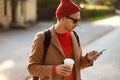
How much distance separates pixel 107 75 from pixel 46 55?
6.53 m

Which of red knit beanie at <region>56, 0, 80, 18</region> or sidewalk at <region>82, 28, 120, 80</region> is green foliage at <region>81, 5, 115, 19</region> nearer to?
sidewalk at <region>82, 28, 120, 80</region>

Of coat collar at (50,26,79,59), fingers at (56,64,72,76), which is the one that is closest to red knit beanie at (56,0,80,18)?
coat collar at (50,26,79,59)

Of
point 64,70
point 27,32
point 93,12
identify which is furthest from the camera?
point 93,12

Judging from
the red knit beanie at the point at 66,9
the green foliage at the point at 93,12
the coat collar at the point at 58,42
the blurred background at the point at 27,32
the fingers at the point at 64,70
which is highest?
the red knit beanie at the point at 66,9

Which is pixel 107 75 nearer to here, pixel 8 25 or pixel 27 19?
pixel 8 25

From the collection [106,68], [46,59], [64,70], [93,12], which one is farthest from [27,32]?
[93,12]

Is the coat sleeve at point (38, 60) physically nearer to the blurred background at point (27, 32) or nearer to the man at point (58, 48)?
the man at point (58, 48)

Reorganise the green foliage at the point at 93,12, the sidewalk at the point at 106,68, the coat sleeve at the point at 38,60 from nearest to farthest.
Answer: the coat sleeve at the point at 38,60, the sidewalk at the point at 106,68, the green foliage at the point at 93,12

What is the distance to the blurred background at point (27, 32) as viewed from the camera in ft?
34.7

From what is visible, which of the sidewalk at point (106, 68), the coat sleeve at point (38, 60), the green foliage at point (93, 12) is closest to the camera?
the coat sleeve at point (38, 60)

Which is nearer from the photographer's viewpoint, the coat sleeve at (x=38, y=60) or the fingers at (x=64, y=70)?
the fingers at (x=64, y=70)

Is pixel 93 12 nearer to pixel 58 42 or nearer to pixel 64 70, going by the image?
pixel 58 42

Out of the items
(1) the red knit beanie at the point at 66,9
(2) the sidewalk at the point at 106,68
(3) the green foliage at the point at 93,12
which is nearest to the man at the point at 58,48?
(1) the red knit beanie at the point at 66,9

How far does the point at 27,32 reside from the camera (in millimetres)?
20859
